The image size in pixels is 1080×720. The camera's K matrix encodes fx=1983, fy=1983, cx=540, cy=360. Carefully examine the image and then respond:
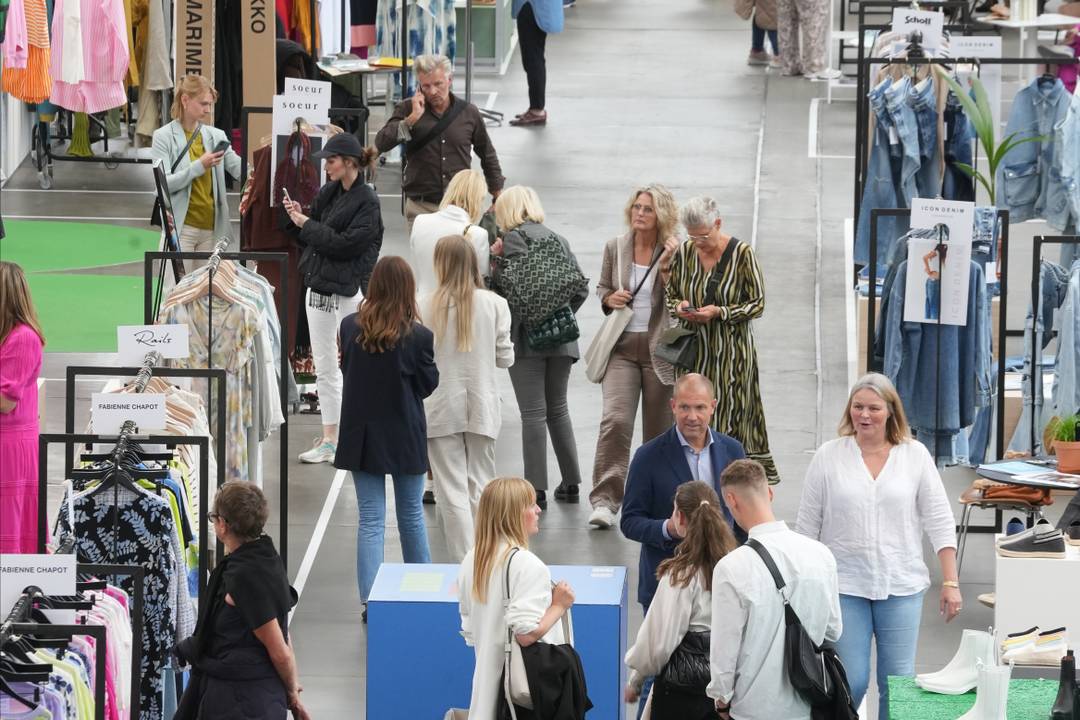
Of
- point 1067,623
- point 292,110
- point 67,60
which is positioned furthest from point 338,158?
point 67,60

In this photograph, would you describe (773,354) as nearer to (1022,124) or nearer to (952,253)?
(1022,124)

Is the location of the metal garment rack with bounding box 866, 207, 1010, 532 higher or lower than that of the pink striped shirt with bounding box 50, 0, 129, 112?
lower

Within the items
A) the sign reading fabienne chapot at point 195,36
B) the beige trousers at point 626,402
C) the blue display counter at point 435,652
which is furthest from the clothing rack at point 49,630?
the sign reading fabienne chapot at point 195,36

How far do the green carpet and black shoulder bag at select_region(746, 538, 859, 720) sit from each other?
7.52 metres

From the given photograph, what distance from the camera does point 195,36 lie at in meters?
13.7

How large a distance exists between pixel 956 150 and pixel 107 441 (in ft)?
20.2

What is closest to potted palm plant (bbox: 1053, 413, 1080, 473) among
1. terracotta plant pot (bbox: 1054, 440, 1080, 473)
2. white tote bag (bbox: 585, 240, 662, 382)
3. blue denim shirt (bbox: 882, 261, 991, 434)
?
terracotta plant pot (bbox: 1054, 440, 1080, 473)

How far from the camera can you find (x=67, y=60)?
49.3 ft

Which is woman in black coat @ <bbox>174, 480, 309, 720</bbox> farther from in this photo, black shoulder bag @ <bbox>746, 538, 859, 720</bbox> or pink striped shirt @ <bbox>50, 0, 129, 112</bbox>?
pink striped shirt @ <bbox>50, 0, 129, 112</bbox>

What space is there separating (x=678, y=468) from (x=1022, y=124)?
530cm

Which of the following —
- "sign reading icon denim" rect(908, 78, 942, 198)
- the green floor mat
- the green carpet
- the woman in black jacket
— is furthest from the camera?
the green floor mat

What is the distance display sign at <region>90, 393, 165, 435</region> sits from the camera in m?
7.02

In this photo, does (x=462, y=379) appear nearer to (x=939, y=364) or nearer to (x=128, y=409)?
(x=128, y=409)

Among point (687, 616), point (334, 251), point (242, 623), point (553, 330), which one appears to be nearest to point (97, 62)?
point (334, 251)
